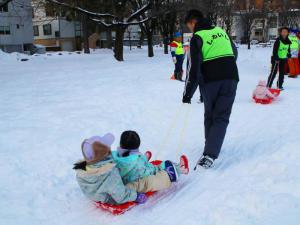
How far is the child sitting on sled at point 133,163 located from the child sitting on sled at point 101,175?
6.5 inches

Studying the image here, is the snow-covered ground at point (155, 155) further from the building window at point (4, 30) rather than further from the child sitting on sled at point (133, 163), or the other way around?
the building window at point (4, 30)

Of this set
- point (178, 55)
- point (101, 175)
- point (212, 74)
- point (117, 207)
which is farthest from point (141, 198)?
point (178, 55)

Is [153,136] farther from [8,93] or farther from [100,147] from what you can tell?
[8,93]

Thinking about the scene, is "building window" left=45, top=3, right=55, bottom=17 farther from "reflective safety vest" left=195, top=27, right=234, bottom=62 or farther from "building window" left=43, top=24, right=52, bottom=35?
"building window" left=43, top=24, right=52, bottom=35

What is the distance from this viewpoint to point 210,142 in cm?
475

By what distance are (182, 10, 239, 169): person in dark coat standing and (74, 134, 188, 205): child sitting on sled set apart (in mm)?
A: 1339

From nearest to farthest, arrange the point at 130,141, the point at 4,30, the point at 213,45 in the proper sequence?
the point at 130,141
the point at 213,45
the point at 4,30

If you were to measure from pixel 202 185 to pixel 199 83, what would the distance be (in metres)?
1.25

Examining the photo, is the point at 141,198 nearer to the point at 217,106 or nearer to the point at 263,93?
the point at 217,106

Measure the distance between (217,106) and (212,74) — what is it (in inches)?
15.6

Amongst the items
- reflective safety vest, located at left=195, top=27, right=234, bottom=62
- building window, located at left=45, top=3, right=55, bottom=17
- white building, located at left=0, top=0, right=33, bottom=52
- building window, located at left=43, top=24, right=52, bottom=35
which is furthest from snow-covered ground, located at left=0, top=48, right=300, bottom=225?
building window, located at left=43, top=24, right=52, bottom=35

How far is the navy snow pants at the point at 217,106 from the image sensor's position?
15.3 ft

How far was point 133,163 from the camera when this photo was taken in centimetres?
400

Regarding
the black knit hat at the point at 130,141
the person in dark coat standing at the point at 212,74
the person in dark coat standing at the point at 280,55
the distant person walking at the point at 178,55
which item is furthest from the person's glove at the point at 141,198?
the distant person walking at the point at 178,55
